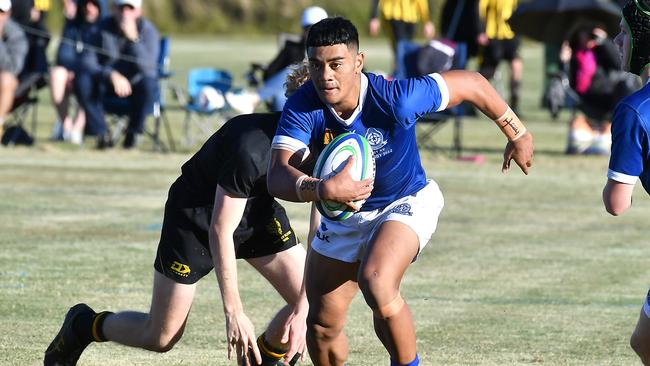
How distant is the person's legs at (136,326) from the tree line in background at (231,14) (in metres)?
44.0

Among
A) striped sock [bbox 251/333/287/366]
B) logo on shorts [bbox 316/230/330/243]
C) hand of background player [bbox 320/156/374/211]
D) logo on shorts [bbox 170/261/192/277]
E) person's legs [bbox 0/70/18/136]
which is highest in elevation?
hand of background player [bbox 320/156/374/211]

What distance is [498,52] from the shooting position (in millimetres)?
21625

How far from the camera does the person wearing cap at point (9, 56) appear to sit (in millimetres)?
15680

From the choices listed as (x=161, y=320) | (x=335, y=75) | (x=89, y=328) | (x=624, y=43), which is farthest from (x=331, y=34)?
(x=89, y=328)

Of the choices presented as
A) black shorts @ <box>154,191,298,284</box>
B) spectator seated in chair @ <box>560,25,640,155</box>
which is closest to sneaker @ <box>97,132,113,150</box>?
spectator seated in chair @ <box>560,25,640,155</box>

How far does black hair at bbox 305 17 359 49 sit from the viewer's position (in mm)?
5562

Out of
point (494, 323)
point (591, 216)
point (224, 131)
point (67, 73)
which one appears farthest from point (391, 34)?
point (224, 131)

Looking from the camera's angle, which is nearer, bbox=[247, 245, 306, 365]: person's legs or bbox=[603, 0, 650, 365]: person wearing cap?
bbox=[603, 0, 650, 365]: person wearing cap

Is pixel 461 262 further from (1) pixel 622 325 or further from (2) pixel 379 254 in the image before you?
(2) pixel 379 254

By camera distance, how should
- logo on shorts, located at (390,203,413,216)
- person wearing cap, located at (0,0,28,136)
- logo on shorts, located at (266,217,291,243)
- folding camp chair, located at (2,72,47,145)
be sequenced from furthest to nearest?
folding camp chair, located at (2,72,47,145) → person wearing cap, located at (0,0,28,136) → logo on shorts, located at (266,217,291,243) → logo on shorts, located at (390,203,413,216)

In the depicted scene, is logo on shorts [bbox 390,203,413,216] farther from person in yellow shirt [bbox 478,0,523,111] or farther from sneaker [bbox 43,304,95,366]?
person in yellow shirt [bbox 478,0,523,111]

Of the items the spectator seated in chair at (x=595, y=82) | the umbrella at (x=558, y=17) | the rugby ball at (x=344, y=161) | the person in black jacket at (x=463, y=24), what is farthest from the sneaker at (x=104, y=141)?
the rugby ball at (x=344, y=161)

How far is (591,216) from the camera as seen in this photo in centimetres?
1220

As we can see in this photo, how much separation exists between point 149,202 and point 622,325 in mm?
5843
